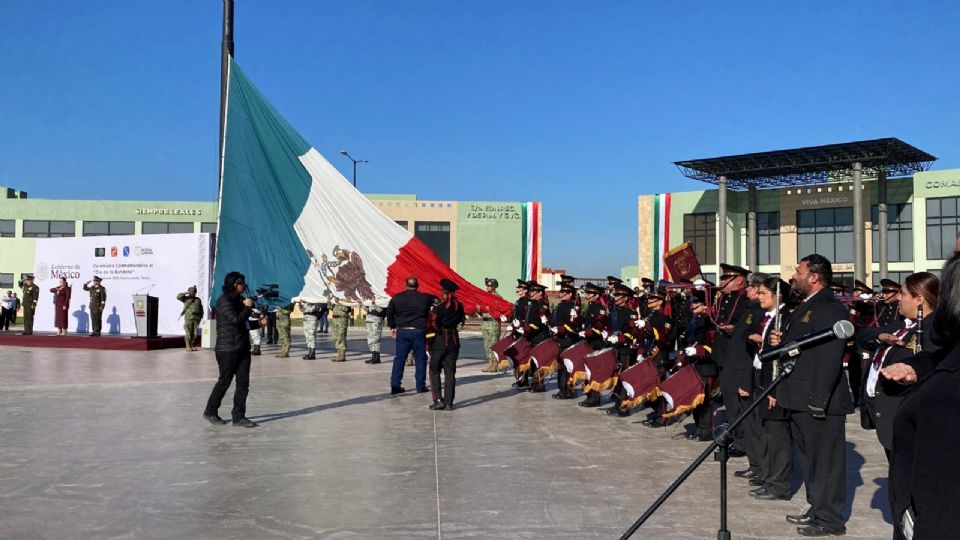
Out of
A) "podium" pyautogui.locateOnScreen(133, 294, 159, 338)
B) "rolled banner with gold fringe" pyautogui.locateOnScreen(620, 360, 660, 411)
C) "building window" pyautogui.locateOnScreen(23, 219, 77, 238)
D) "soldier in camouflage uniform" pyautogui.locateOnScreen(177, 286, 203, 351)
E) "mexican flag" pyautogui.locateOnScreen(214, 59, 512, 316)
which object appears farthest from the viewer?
"building window" pyautogui.locateOnScreen(23, 219, 77, 238)

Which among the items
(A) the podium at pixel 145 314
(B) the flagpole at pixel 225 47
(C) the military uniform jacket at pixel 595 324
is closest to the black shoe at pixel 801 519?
(C) the military uniform jacket at pixel 595 324

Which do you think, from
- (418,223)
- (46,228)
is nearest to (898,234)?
(418,223)

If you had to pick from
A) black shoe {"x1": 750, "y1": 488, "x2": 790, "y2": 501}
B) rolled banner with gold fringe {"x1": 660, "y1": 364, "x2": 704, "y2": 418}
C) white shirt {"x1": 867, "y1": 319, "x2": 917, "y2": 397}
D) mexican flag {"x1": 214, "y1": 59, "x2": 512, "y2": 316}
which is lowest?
black shoe {"x1": 750, "y1": 488, "x2": 790, "y2": 501}

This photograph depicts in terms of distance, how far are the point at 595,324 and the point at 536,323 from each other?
144cm

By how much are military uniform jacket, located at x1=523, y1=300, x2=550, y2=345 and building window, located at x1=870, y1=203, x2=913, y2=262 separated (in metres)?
44.2

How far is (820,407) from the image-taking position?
17.3 ft

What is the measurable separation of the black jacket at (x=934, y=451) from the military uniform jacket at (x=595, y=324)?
30.3 ft

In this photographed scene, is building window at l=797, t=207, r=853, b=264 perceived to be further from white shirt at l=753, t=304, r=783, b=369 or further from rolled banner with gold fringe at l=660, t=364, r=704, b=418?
white shirt at l=753, t=304, r=783, b=369

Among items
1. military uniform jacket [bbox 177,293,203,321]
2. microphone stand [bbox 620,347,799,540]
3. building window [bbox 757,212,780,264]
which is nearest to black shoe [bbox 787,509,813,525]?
microphone stand [bbox 620,347,799,540]

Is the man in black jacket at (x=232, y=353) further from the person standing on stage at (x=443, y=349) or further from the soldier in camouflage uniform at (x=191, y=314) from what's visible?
the soldier in camouflage uniform at (x=191, y=314)

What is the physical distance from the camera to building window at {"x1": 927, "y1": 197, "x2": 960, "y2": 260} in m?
46.9

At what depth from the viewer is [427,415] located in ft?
33.3

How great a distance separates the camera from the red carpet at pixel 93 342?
19969 millimetres

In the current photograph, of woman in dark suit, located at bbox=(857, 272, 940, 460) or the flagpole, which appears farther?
the flagpole
